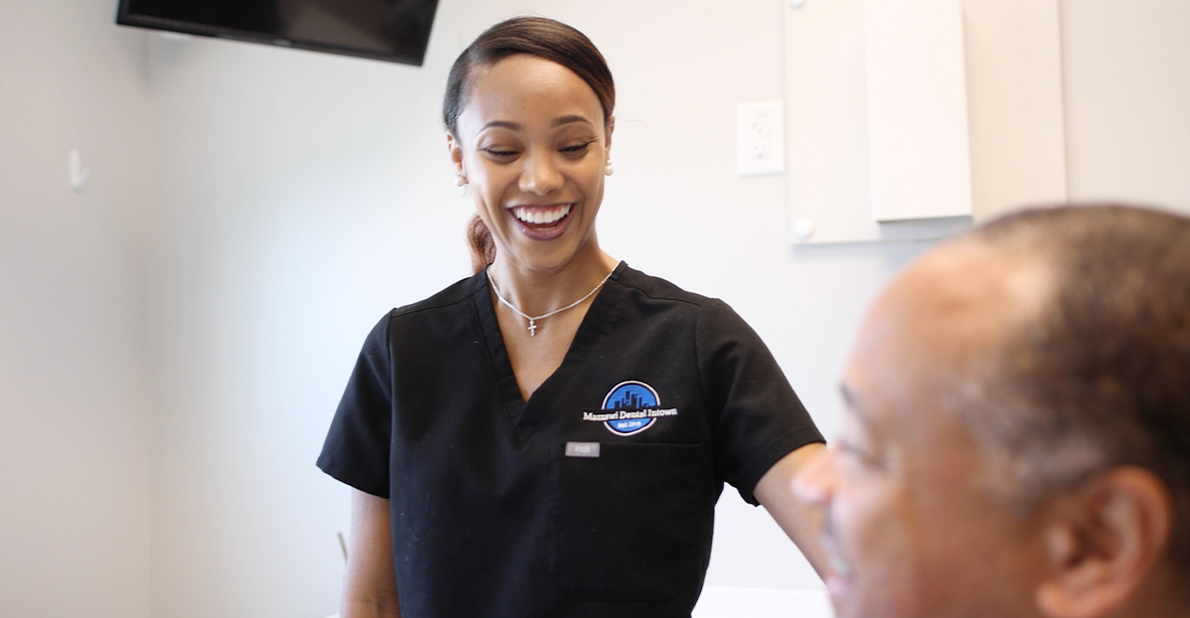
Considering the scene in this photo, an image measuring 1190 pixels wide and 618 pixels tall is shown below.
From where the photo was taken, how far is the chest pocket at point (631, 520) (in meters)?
1.00

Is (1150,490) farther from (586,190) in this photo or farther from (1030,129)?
(1030,129)

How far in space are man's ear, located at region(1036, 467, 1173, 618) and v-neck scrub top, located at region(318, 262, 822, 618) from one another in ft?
1.80

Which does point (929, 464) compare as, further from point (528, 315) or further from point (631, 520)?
point (528, 315)

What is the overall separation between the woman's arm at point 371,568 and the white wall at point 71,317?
1.33m

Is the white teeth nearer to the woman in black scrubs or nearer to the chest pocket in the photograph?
the woman in black scrubs

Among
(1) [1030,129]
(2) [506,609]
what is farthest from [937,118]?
(2) [506,609]

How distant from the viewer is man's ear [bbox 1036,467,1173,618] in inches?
15.3

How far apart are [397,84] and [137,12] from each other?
23.3 inches

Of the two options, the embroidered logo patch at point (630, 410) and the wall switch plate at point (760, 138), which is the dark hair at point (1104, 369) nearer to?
the embroidered logo patch at point (630, 410)

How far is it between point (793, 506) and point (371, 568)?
0.53 meters

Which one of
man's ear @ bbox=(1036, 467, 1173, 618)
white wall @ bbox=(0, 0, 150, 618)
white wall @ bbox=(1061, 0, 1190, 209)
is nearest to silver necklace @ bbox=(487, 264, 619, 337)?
man's ear @ bbox=(1036, 467, 1173, 618)

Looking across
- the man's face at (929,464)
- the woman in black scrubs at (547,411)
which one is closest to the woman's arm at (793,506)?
the woman in black scrubs at (547,411)

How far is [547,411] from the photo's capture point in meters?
1.07

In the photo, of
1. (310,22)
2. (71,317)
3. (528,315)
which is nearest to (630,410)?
(528,315)
